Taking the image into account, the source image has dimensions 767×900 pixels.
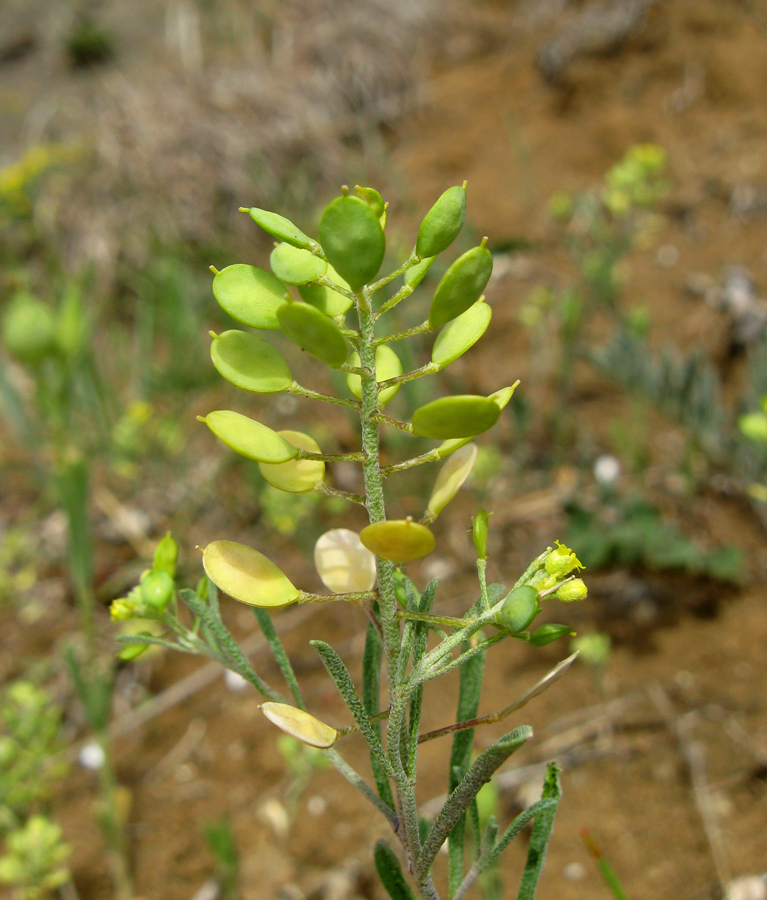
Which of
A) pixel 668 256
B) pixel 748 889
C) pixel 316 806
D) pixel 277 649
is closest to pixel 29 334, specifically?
pixel 316 806

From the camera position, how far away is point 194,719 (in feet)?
4.68

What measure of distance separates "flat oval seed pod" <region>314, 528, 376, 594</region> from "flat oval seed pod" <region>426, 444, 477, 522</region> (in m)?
0.07

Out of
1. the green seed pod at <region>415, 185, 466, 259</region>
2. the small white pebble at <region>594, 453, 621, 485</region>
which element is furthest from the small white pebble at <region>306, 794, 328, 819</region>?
the green seed pod at <region>415, 185, 466, 259</region>


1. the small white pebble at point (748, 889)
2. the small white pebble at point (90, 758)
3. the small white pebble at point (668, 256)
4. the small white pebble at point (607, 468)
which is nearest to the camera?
the small white pebble at point (748, 889)

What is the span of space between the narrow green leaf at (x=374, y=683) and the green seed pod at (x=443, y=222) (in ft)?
0.91

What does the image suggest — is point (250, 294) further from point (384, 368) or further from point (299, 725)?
point (299, 725)

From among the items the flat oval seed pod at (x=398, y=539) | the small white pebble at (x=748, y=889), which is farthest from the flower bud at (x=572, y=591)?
the small white pebble at (x=748, y=889)

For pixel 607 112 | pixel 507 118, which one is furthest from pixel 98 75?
pixel 607 112

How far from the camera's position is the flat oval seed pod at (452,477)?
1.46 feet

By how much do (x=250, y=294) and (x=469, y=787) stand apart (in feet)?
1.06

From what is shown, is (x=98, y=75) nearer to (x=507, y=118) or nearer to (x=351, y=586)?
(x=507, y=118)

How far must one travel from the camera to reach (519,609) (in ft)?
1.34

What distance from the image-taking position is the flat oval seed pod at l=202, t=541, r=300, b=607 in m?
0.43

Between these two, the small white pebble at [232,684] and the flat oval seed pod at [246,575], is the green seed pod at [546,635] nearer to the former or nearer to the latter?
the flat oval seed pod at [246,575]
